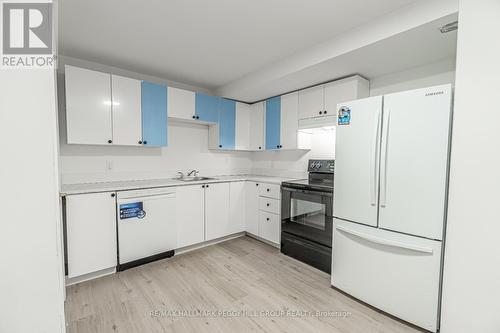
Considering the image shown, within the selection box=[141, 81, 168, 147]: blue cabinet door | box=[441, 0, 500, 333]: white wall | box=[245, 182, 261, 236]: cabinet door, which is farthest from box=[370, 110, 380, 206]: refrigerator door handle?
box=[141, 81, 168, 147]: blue cabinet door

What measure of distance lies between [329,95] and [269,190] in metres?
1.46

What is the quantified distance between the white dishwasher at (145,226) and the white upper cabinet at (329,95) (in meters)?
2.08

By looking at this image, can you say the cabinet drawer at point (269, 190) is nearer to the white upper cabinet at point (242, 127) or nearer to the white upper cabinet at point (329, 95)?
the white upper cabinet at point (242, 127)

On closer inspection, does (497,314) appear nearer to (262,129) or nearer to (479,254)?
(479,254)

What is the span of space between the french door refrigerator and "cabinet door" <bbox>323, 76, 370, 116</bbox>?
65 cm

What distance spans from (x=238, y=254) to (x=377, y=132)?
2.17m

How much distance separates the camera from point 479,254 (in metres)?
1.34

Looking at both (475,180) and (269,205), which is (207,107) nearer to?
(269,205)

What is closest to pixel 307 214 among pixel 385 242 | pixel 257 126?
pixel 385 242

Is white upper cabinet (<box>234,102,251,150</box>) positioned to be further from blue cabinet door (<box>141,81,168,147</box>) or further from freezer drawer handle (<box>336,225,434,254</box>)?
freezer drawer handle (<box>336,225,434,254</box>)

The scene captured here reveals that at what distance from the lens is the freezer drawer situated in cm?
159

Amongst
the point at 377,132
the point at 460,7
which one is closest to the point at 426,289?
the point at 377,132

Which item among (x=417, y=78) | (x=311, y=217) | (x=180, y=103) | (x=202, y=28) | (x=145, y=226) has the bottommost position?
(x=145, y=226)

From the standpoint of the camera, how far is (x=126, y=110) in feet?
8.73
